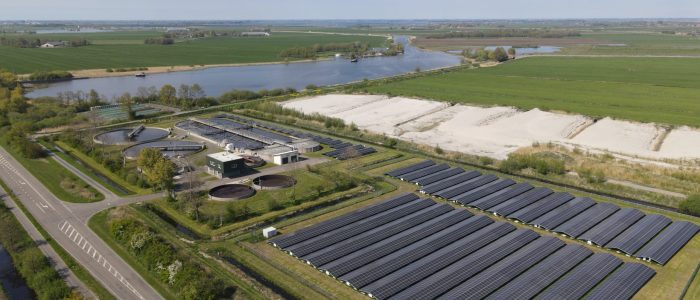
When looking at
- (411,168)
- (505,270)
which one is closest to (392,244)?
(505,270)

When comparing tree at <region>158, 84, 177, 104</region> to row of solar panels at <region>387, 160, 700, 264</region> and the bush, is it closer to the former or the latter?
row of solar panels at <region>387, 160, 700, 264</region>

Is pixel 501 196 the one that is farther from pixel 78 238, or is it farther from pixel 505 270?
pixel 78 238

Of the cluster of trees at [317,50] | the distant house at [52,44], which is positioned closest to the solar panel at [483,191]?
the cluster of trees at [317,50]

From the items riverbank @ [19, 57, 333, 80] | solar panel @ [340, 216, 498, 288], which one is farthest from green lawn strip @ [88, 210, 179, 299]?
riverbank @ [19, 57, 333, 80]

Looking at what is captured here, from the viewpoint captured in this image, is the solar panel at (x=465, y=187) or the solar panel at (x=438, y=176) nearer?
the solar panel at (x=465, y=187)

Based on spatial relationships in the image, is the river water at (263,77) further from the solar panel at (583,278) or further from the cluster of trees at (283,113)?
the solar panel at (583,278)
